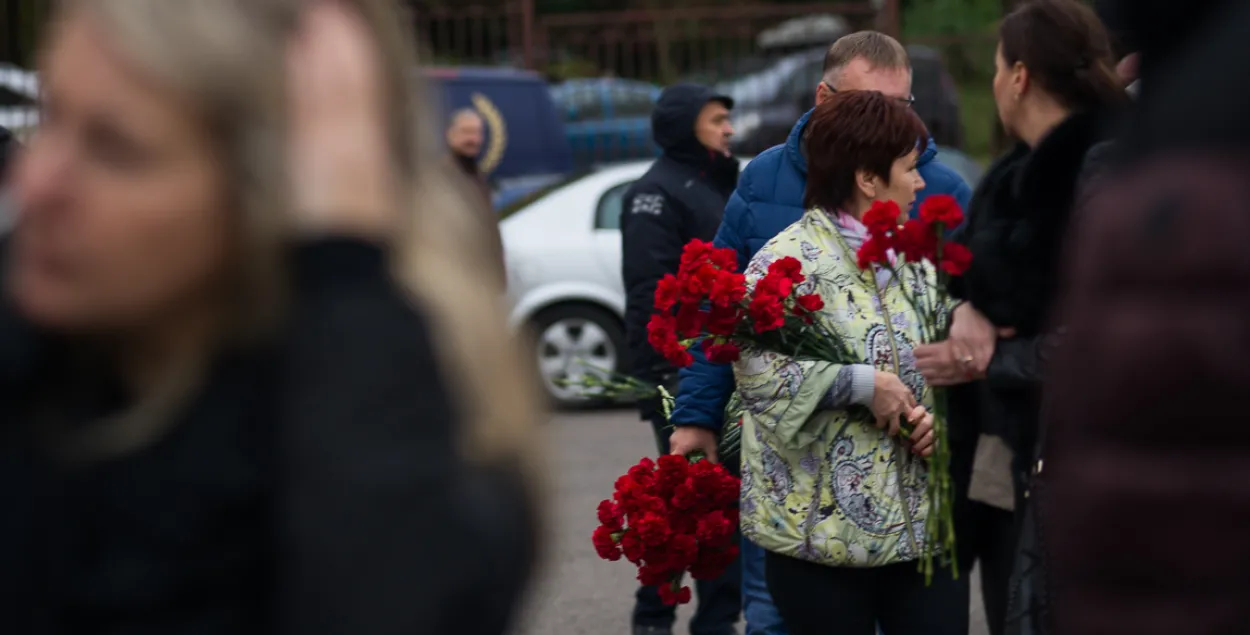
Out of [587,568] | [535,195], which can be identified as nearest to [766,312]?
[587,568]

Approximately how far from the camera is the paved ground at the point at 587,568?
6.16 metres

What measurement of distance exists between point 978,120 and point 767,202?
475 inches

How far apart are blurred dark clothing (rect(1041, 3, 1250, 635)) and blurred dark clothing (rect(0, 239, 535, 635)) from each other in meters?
0.46

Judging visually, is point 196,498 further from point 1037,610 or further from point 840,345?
point 840,345

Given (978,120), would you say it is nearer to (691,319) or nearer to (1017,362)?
(691,319)

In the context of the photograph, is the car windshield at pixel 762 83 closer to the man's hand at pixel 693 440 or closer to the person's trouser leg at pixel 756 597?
the person's trouser leg at pixel 756 597

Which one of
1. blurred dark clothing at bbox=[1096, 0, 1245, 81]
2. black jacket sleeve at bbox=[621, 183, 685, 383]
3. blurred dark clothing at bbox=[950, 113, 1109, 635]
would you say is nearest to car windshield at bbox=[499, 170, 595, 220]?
black jacket sleeve at bbox=[621, 183, 685, 383]

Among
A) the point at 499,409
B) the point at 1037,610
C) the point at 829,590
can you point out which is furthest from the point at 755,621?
the point at 499,409

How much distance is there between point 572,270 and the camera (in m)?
10.7

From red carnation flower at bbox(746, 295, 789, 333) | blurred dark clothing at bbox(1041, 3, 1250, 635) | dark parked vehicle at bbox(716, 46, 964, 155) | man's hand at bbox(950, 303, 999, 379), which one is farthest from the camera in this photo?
dark parked vehicle at bbox(716, 46, 964, 155)

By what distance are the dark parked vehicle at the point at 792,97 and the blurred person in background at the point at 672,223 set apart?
25.2 feet

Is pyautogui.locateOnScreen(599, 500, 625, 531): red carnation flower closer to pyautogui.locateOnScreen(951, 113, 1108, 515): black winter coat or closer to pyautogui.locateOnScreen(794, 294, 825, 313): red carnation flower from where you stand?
pyautogui.locateOnScreen(794, 294, 825, 313): red carnation flower

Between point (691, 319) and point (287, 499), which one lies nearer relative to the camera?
point (287, 499)

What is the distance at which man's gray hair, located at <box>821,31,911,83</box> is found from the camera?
4711 mm
